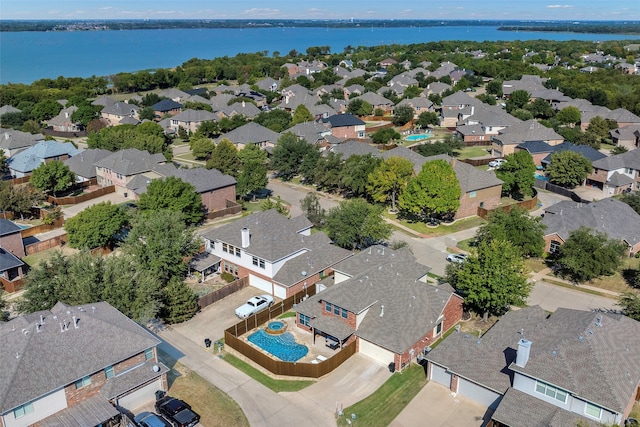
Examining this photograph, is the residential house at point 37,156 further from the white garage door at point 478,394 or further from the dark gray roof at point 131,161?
the white garage door at point 478,394

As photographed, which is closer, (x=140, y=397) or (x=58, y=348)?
(x=58, y=348)

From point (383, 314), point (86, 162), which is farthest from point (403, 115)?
point (383, 314)

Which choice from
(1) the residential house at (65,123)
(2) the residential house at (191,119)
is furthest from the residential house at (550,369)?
(1) the residential house at (65,123)

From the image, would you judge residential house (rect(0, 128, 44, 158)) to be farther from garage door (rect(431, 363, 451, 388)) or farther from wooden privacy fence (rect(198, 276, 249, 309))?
garage door (rect(431, 363, 451, 388))

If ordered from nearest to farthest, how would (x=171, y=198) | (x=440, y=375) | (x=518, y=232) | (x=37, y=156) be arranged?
(x=440, y=375) < (x=518, y=232) < (x=171, y=198) < (x=37, y=156)

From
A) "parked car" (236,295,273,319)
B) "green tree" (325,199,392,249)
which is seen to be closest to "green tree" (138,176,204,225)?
"green tree" (325,199,392,249)

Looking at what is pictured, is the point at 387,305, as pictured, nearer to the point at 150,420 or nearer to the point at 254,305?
the point at 254,305
